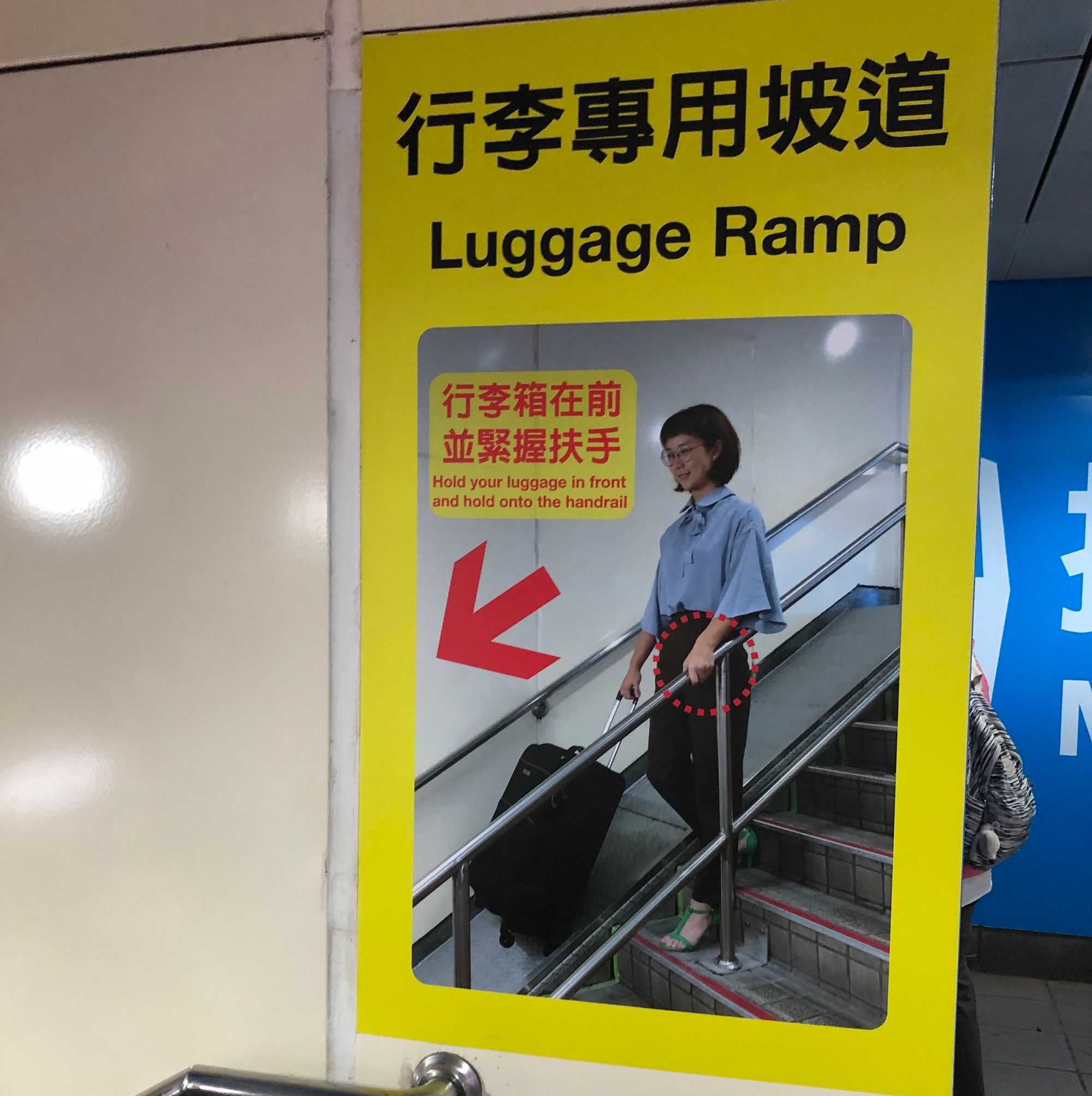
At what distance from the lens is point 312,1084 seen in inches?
32.1

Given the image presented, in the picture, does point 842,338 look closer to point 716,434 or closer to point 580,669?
point 716,434

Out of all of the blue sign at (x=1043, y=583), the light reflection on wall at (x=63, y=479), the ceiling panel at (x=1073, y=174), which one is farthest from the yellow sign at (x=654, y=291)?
the blue sign at (x=1043, y=583)

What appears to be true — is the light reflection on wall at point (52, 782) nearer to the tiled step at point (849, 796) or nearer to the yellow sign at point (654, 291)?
the yellow sign at point (654, 291)

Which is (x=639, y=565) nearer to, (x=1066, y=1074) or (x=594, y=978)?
(x=594, y=978)

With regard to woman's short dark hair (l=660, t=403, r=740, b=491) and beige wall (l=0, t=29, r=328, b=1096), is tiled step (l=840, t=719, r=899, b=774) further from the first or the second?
beige wall (l=0, t=29, r=328, b=1096)

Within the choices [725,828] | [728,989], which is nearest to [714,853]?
[725,828]

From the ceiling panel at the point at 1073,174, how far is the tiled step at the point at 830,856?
254cm

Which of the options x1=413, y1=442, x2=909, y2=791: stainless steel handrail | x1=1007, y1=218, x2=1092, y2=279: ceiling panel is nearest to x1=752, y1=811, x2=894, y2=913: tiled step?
x1=413, y1=442, x2=909, y2=791: stainless steel handrail

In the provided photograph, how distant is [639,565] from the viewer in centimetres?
81

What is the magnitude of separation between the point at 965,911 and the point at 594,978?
6.36 feet

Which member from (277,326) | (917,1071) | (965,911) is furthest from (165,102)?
(965,911)

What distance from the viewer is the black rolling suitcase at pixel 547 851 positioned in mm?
827

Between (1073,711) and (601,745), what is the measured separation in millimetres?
3559

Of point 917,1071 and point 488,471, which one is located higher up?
point 488,471
